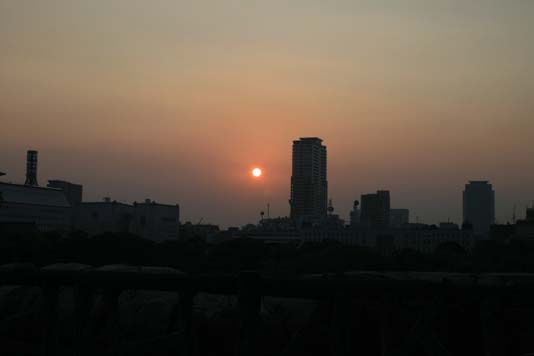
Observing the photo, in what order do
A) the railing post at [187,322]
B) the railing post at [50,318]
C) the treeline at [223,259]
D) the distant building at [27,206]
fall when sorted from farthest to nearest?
the distant building at [27,206] → the treeline at [223,259] → the railing post at [50,318] → the railing post at [187,322]

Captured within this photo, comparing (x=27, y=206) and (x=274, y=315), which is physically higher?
(x=27, y=206)

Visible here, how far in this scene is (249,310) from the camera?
25.8ft

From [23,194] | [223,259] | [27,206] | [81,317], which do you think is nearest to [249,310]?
[81,317]

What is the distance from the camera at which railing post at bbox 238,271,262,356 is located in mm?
7747

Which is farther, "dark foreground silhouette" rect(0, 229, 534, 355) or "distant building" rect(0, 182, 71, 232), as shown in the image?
"distant building" rect(0, 182, 71, 232)

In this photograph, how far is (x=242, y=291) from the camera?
793cm

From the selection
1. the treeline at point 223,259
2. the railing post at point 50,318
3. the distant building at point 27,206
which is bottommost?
the treeline at point 223,259

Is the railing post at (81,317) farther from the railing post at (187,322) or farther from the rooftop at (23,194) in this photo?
the rooftop at (23,194)

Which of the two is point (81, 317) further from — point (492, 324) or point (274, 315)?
point (274, 315)

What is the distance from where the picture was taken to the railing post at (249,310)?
305 inches

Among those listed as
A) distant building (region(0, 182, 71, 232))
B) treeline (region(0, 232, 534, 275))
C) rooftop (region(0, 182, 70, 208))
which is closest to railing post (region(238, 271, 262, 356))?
treeline (region(0, 232, 534, 275))

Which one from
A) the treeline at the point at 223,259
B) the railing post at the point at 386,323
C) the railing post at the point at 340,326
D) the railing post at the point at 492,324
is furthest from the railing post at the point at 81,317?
the treeline at the point at 223,259

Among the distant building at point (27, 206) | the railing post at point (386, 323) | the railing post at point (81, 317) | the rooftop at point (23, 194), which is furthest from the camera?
the rooftop at point (23, 194)

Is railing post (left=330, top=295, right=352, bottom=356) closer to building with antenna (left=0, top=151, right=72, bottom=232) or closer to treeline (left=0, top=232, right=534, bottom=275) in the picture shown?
treeline (left=0, top=232, right=534, bottom=275)
